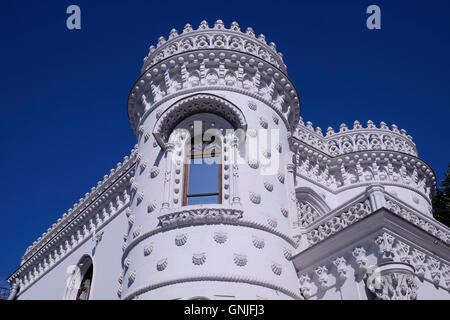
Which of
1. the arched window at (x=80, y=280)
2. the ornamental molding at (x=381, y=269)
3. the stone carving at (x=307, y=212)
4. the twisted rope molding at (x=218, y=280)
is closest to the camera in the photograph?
the ornamental molding at (x=381, y=269)

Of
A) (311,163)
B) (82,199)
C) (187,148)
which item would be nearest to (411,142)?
(311,163)

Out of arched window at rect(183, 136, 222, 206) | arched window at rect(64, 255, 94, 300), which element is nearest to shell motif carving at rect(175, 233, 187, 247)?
arched window at rect(183, 136, 222, 206)

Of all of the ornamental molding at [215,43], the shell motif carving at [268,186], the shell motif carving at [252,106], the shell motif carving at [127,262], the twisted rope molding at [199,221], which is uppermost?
the ornamental molding at [215,43]

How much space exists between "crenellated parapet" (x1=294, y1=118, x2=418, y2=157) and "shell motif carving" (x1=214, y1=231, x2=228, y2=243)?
8442mm

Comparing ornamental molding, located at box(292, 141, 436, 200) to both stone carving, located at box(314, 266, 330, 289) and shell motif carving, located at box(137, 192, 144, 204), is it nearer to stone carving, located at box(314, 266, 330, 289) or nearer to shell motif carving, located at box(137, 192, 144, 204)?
stone carving, located at box(314, 266, 330, 289)

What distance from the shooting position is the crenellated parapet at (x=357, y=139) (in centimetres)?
1900

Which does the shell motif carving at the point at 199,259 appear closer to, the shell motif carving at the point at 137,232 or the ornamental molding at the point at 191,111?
the shell motif carving at the point at 137,232

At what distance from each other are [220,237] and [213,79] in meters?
5.08

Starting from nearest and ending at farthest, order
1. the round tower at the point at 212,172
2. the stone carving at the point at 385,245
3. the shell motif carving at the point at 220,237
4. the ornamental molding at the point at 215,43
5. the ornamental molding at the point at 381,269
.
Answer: the ornamental molding at the point at 381,269
the stone carving at the point at 385,245
the round tower at the point at 212,172
the shell motif carving at the point at 220,237
the ornamental molding at the point at 215,43

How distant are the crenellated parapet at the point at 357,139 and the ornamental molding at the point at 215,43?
4249mm

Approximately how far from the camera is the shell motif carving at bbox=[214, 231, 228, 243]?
35.8ft

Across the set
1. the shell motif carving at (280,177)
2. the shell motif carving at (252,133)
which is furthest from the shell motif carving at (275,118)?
the shell motif carving at (280,177)

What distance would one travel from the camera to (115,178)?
62.6ft

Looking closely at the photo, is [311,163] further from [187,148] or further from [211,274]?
[211,274]
